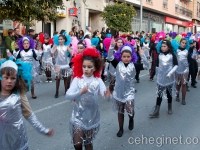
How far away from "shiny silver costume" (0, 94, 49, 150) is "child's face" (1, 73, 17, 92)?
9 cm

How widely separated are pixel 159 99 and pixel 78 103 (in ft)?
10.1

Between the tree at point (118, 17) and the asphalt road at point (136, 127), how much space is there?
34.8ft

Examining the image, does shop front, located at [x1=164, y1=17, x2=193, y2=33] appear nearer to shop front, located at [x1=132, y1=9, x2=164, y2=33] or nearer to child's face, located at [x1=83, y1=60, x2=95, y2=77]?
→ shop front, located at [x1=132, y1=9, x2=164, y2=33]

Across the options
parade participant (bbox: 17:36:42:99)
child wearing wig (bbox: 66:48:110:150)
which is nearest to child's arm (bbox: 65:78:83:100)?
child wearing wig (bbox: 66:48:110:150)

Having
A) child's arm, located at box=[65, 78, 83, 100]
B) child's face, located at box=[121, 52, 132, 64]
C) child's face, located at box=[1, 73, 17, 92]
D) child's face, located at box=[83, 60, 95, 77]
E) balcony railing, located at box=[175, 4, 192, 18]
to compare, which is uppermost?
balcony railing, located at box=[175, 4, 192, 18]

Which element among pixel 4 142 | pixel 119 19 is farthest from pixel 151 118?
pixel 119 19

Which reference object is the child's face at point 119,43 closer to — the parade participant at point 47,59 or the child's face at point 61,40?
the child's face at point 61,40

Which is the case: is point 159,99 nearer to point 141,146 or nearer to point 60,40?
point 141,146

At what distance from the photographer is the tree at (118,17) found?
18.0 metres

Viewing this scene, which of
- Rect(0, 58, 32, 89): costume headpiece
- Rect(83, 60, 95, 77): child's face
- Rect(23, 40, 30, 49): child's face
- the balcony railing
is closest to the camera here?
Rect(0, 58, 32, 89): costume headpiece

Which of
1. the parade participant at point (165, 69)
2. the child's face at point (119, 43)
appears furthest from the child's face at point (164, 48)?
the child's face at point (119, 43)

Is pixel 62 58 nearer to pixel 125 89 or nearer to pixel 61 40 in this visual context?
pixel 61 40

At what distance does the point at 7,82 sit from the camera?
2865mm

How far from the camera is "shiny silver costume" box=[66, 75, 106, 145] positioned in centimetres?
361
